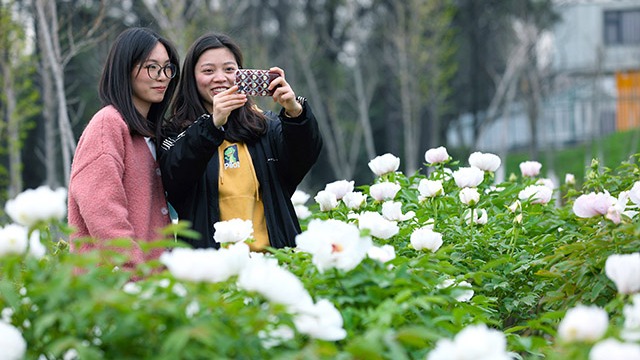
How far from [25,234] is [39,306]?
18 centimetres

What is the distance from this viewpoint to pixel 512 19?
22.2 m

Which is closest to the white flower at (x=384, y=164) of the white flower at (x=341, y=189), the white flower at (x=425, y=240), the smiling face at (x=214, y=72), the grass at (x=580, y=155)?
the white flower at (x=341, y=189)

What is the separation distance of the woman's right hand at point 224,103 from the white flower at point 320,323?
1340mm

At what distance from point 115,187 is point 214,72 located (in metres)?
0.63

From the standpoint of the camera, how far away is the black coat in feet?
10.3

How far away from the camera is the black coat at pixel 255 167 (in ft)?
10.3

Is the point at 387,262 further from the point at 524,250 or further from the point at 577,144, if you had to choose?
the point at 577,144

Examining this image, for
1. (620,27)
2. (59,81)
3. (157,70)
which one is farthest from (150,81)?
(620,27)

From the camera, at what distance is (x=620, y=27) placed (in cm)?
2931

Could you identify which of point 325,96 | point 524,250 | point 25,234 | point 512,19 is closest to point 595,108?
point 512,19

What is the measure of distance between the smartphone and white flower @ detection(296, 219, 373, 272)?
1.26 metres

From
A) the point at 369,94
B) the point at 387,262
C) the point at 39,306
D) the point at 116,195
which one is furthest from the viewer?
the point at 369,94

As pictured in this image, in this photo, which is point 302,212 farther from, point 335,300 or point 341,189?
point 335,300

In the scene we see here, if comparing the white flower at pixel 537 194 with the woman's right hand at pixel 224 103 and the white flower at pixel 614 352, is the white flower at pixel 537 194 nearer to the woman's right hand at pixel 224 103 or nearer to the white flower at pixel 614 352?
the woman's right hand at pixel 224 103
